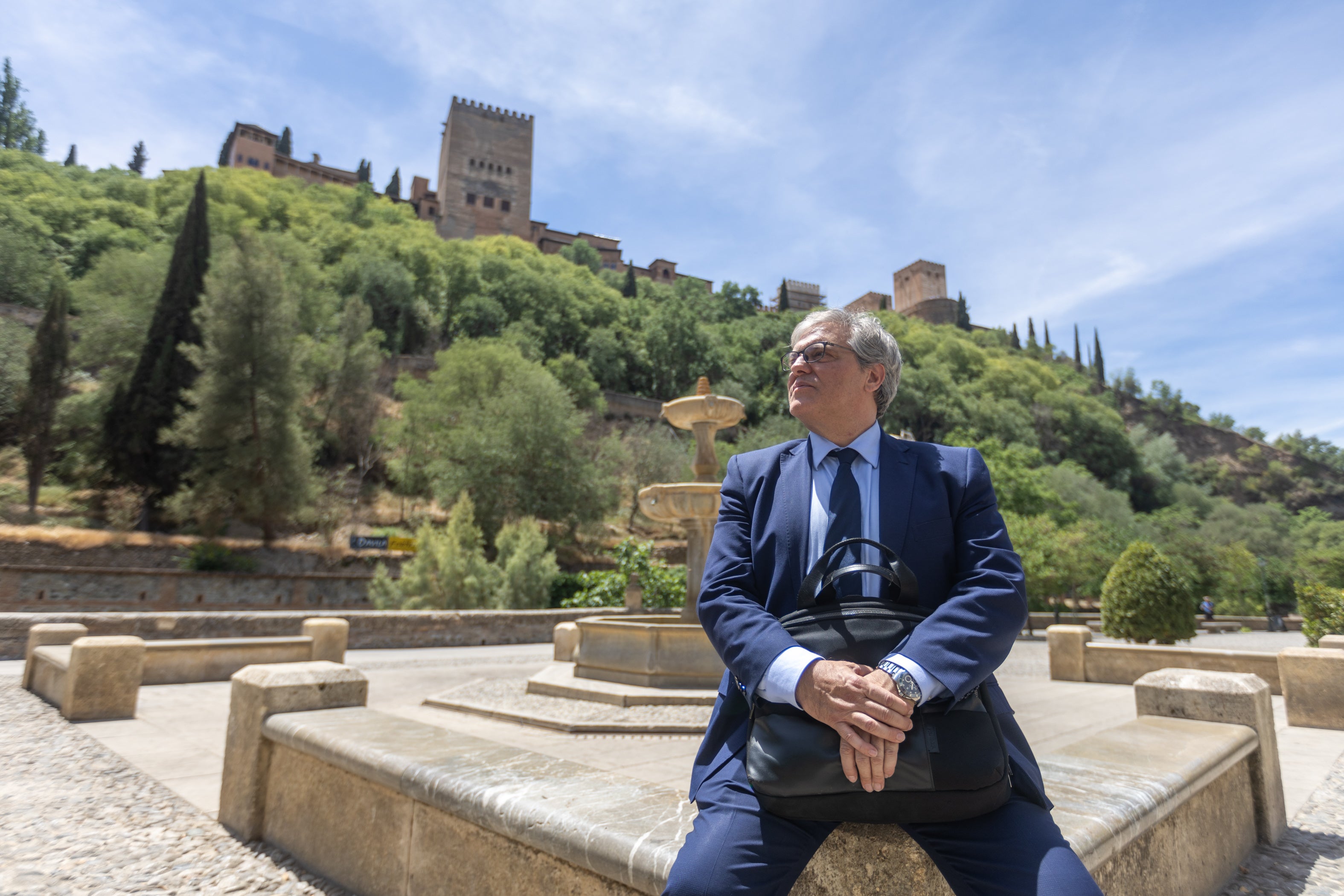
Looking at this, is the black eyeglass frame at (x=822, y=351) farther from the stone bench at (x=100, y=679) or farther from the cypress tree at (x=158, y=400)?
the cypress tree at (x=158, y=400)

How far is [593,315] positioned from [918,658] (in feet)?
217

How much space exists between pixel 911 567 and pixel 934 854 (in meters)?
0.63

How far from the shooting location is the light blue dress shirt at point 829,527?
1465 millimetres

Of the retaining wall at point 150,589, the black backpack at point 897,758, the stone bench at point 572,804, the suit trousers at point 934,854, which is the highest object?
the black backpack at point 897,758

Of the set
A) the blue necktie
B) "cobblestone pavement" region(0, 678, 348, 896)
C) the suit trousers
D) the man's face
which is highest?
the man's face

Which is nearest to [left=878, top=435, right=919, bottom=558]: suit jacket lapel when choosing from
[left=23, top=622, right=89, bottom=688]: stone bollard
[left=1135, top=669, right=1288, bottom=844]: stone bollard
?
[left=1135, top=669, right=1288, bottom=844]: stone bollard

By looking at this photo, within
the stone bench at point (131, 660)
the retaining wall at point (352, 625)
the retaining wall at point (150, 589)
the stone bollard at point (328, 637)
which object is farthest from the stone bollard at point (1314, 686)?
the retaining wall at point (150, 589)

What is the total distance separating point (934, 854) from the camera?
148cm

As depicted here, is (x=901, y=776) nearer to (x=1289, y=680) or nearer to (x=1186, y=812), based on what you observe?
(x=1186, y=812)

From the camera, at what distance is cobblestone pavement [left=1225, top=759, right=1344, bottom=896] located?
3.27 m

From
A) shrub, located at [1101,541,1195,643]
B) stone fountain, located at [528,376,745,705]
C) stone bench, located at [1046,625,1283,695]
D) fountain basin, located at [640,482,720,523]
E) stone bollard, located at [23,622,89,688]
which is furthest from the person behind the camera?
shrub, located at [1101,541,1195,643]

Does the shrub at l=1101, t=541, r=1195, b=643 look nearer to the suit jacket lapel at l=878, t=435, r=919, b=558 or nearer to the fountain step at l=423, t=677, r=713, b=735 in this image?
the fountain step at l=423, t=677, r=713, b=735

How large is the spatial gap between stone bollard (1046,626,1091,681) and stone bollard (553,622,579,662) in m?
7.87

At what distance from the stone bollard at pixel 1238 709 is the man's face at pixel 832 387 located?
3486mm
